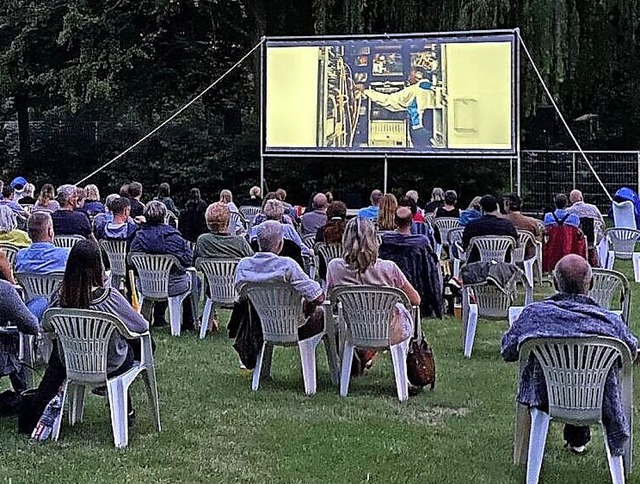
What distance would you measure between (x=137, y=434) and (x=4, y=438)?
0.61 metres

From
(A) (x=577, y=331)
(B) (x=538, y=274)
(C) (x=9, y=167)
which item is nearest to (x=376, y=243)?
(A) (x=577, y=331)

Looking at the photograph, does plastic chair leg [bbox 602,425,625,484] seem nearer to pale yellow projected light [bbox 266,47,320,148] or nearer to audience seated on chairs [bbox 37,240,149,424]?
audience seated on chairs [bbox 37,240,149,424]

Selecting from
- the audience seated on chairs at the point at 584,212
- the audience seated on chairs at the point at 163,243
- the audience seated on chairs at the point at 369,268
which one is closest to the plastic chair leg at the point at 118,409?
the audience seated on chairs at the point at 369,268

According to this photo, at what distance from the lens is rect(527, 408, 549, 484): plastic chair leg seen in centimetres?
405

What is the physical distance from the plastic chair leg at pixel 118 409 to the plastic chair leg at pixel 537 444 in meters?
1.80

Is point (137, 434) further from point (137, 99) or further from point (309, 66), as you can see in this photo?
point (137, 99)

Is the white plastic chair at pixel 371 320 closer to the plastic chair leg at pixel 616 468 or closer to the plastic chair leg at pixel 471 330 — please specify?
the plastic chair leg at pixel 471 330

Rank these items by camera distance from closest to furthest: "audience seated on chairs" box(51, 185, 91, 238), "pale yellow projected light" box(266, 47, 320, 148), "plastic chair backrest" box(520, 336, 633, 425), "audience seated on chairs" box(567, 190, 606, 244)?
"plastic chair backrest" box(520, 336, 633, 425) < "audience seated on chairs" box(51, 185, 91, 238) < "audience seated on chairs" box(567, 190, 606, 244) < "pale yellow projected light" box(266, 47, 320, 148)

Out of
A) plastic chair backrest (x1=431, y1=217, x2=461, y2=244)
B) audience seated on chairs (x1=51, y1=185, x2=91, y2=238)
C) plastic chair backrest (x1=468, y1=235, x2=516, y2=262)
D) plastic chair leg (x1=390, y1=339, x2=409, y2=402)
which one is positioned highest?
audience seated on chairs (x1=51, y1=185, x2=91, y2=238)

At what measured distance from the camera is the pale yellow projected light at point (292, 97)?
46.8 feet

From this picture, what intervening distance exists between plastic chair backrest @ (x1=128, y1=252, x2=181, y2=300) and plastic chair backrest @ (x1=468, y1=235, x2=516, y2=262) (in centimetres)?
247

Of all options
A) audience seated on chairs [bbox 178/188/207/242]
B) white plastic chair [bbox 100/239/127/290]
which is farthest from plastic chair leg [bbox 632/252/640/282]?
white plastic chair [bbox 100/239/127/290]

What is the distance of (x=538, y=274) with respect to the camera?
9.38 meters

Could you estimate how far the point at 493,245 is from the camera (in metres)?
8.27
